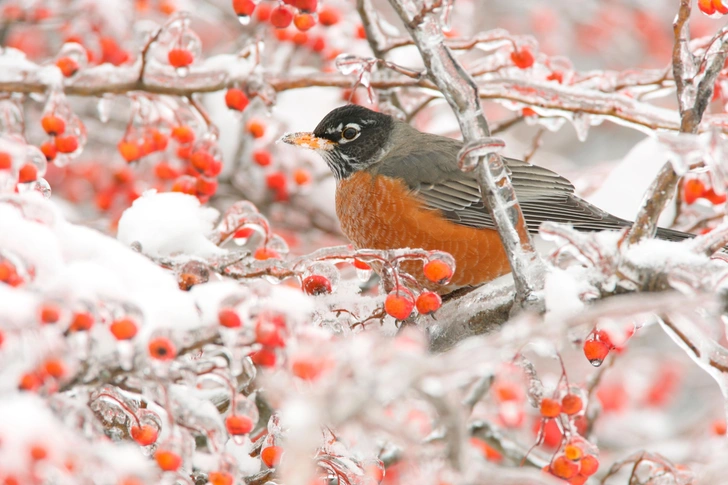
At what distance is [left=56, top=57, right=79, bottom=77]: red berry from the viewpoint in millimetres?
3334

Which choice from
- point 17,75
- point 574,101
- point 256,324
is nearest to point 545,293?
point 256,324

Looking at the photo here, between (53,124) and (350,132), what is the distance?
169 cm

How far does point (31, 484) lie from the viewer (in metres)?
1.49

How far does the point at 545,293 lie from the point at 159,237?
4.03 ft

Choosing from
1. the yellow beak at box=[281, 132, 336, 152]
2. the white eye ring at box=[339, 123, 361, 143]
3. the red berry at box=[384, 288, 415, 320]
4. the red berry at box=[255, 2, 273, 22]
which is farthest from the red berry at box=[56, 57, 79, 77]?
the red berry at box=[384, 288, 415, 320]

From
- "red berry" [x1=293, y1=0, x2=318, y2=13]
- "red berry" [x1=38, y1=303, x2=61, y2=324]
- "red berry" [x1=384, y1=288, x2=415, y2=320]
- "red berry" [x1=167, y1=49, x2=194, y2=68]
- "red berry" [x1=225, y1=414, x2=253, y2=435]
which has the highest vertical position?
"red berry" [x1=293, y1=0, x2=318, y2=13]

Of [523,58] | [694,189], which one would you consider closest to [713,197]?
[694,189]

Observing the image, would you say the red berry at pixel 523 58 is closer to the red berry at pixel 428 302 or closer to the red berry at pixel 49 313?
the red berry at pixel 428 302

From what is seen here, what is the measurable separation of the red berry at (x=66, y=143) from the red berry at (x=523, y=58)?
6.05 ft

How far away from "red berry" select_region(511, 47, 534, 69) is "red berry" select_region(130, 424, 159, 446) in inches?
→ 86.6

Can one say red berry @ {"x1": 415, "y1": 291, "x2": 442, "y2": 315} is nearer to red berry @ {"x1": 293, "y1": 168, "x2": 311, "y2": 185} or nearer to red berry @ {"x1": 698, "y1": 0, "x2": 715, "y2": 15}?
red berry @ {"x1": 698, "y1": 0, "x2": 715, "y2": 15}

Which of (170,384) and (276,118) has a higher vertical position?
(276,118)

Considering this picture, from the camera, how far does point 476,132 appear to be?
223 cm

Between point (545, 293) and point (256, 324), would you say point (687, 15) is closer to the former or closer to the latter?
point (545, 293)
